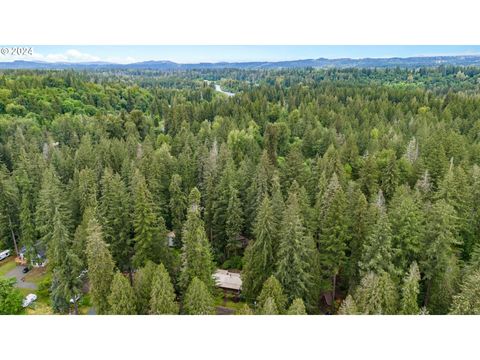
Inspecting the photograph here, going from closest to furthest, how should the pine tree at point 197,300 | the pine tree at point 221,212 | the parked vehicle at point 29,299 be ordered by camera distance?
the pine tree at point 197,300 → the parked vehicle at point 29,299 → the pine tree at point 221,212

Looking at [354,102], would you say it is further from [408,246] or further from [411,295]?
[411,295]

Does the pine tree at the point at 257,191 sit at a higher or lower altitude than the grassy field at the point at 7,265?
higher

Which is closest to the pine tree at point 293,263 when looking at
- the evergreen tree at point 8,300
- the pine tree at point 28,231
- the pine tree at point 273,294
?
the pine tree at point 273,294

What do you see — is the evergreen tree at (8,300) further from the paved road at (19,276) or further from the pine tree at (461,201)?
the pine tree at (461,201)

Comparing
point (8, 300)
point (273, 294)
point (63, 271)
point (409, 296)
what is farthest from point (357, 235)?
point (8, 300)

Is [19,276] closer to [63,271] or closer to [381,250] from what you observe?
[63,271]

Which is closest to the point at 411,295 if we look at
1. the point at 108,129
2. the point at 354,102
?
the point at 108,129

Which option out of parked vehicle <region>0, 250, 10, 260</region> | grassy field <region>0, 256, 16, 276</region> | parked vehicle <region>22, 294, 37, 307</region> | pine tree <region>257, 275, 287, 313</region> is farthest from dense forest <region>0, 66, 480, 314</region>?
parked vehicle <region>22, 294, 37, 307</region>
